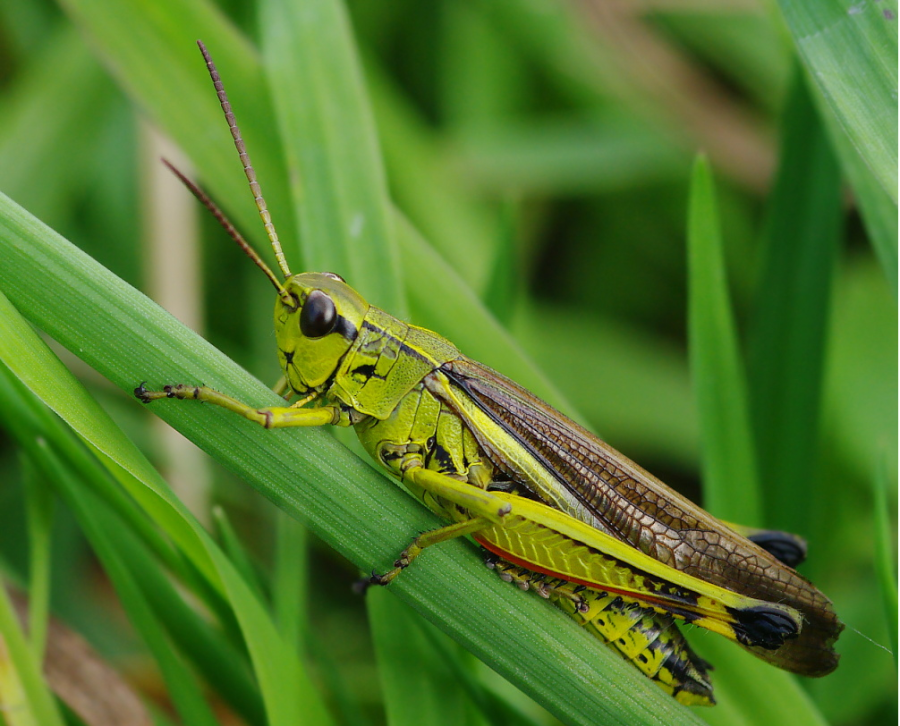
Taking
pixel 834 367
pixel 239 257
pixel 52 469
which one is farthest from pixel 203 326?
pixel 834 367

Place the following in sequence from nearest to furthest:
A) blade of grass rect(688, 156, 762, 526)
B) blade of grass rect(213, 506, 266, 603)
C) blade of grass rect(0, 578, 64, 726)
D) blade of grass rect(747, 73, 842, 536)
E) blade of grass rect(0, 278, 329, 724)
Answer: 1. blade of grass rect(0, 278, 329, 724)
2. blade of grass rect(0, 578, 64, 726)
3. blade of grass rect(213, 506, 266, 603)
4. blade of grass rect(688, 156, 762, 526)
5. blade of grass rect(747, 73, 842, 536)

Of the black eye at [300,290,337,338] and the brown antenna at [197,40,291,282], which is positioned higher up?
the brown antenna at [197,40,291,282]

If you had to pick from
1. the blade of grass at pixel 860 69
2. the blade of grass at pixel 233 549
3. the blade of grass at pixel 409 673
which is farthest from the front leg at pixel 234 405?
the blade of grass at pixel 860 69

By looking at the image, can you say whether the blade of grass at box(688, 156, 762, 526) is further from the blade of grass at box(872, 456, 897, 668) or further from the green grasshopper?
the blade of grass at box(872, 456, 897, 668)

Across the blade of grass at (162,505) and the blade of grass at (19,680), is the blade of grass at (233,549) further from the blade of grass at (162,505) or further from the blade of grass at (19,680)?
the blade of grass at (19,680)

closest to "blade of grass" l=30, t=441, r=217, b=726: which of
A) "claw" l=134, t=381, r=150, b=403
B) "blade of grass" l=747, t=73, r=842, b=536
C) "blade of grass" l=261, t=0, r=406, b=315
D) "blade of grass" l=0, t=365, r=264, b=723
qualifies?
"blade of grass" l=0, t=365, r=264, b=723

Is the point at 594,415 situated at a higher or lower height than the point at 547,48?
lower

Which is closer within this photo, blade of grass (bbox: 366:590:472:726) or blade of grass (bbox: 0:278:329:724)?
blade of grass (bbox: 0:278:329:724)

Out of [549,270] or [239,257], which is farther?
[549,270]

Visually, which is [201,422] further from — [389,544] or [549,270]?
[549,270]
